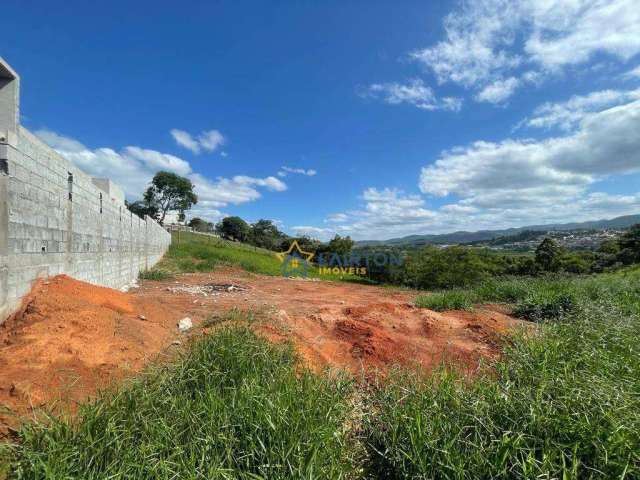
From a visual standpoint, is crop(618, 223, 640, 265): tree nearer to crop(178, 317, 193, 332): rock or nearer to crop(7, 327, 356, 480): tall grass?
crop(178, 317, 193, 332): rock

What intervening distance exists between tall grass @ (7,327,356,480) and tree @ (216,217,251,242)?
168 ft

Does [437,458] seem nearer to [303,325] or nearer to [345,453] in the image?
[345,453]

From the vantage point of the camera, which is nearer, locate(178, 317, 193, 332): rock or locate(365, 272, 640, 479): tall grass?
locate(365, 272, 640, 479): tall grass

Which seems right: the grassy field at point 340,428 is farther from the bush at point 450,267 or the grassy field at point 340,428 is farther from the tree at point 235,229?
the tree at point 235,229

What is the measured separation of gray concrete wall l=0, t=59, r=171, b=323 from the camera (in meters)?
Result: 2.93

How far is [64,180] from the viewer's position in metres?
4.16

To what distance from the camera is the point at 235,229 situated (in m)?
51.7

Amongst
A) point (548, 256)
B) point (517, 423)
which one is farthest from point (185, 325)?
point (548, 256)

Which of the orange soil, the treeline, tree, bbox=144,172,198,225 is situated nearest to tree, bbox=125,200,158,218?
tree, bbox=144,172,198,225

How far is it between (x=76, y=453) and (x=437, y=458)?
1.81m

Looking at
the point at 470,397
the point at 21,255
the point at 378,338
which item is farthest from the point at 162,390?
the point at 378,338

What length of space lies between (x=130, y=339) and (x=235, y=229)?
5004 centimetres

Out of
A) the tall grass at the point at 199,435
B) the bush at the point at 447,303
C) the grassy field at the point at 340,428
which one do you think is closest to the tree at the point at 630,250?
the bush at the point at 447,303

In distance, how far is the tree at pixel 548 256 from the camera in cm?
2433
